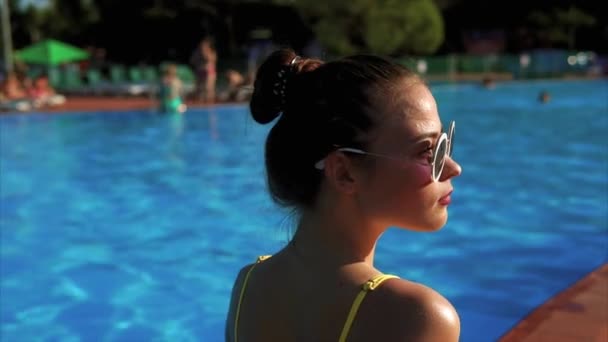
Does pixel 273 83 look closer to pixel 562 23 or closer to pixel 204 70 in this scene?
pixel 204 70

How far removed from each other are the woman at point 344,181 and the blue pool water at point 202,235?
0.42m

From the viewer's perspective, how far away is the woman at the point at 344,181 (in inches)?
53.2

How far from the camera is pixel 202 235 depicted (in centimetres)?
632

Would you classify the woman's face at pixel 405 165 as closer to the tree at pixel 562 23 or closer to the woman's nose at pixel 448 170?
the woman's nose at pixel 448 170

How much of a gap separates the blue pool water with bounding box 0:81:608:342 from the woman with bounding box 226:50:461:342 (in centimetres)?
42

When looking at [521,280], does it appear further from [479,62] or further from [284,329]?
[479,62]

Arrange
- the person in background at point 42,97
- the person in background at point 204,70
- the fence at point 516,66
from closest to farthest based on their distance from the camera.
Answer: the person in background at point 204,70
the person in background at point 42,97
the fence at point 516,66

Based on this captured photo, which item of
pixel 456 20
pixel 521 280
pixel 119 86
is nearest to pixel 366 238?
pixel 521 280

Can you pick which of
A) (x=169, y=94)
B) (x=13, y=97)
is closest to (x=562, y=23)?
(x=169, y=94)

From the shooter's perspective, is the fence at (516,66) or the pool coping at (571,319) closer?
the pool coping at (571,319)

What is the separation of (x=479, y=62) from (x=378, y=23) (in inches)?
281

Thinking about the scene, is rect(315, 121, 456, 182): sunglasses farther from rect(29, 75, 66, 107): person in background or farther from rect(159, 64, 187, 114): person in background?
rect(29, 75, 66, 107): person in background

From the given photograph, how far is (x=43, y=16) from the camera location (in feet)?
186

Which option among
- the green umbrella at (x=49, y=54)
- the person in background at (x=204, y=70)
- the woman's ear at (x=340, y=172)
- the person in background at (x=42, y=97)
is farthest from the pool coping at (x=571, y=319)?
the green umbrella at (x=49, y=54)
